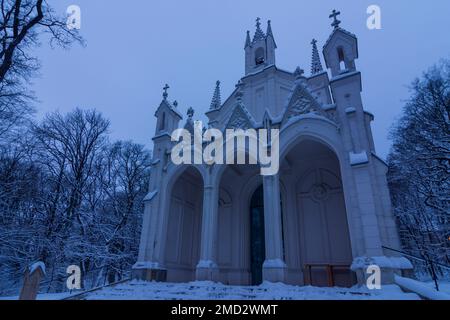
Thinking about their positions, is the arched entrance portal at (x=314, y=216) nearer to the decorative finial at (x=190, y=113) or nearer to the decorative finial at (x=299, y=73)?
the decorative finial at (x=299, y=73)

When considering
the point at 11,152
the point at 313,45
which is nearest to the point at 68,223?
the point at 11,152

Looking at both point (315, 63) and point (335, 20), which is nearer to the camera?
point (335, 20)

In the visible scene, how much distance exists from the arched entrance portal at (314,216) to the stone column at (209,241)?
3.52 metres

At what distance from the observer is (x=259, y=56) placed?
56.7ft

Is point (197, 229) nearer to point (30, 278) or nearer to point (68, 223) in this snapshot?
point (68, 223)

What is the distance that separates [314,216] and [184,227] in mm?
6906

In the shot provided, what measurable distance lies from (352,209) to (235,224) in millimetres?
6925

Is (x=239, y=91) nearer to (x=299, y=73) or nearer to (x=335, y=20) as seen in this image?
(x=299, y=73)

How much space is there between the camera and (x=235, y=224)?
14.6 m

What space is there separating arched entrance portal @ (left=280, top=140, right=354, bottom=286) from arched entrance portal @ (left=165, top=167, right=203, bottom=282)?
5.23 m

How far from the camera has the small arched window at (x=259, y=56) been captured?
1709 cm

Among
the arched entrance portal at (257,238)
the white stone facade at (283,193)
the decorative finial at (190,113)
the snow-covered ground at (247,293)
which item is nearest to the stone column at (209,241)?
the white stone facade at (283,193)

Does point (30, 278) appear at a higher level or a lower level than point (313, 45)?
lower

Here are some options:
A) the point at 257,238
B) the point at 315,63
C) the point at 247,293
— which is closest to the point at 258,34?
the point at 315,63
